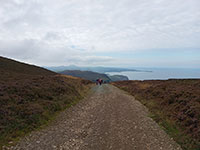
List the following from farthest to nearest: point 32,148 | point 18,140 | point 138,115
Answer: point 138,115 < point 18,140 < point 32,148

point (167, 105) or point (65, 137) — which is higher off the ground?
point (167, 105)

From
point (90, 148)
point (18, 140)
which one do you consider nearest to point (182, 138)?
point (90, 148)

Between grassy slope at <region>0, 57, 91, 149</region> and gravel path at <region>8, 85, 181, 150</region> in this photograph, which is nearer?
gravel path at <region>8, 85, 181, 150</region>

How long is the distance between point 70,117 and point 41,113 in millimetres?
2310

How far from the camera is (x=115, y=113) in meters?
13.0

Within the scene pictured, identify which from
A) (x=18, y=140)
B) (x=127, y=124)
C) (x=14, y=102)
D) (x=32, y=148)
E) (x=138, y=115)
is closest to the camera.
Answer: (x=32, y=148)

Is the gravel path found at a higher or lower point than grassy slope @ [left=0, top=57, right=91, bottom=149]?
lower

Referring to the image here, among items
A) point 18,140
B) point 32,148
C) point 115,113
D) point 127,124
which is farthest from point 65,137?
point 115,113

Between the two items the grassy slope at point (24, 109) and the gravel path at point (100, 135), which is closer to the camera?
the gravel path at point (100, 135)

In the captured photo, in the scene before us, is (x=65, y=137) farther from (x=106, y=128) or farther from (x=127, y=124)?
(x=127, y=124)

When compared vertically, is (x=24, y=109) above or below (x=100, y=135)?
above

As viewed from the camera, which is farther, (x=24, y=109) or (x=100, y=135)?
(x=24, y=109)

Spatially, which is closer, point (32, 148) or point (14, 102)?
point (32, 148)

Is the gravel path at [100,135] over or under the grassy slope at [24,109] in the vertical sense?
under
